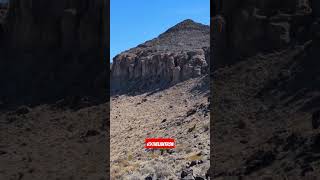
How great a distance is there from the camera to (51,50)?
15.7m

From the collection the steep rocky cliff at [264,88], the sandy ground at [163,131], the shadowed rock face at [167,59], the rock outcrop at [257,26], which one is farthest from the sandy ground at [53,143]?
the shadowed rock face at [167,59]

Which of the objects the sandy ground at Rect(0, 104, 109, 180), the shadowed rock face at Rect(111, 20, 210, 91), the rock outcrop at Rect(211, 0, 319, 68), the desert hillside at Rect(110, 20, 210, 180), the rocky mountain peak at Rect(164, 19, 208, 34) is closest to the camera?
the rock outcrop at Rect(211, 0, 319, 68)

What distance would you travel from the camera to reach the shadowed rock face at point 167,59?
211 feet

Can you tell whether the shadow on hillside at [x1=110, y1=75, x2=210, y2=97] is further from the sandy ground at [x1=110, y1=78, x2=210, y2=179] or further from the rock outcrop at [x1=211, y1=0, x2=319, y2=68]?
the rock outcrop at [x1=211, y1=0, x2=319, y2=68]

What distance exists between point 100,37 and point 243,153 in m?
4.97

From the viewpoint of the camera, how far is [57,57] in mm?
15688

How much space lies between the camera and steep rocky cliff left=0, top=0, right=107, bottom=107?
1544 centimetres

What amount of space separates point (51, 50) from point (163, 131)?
24.4m

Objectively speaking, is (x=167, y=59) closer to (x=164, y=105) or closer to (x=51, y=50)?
(x=164, y=105)

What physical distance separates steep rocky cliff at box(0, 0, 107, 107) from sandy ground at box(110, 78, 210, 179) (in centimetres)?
547

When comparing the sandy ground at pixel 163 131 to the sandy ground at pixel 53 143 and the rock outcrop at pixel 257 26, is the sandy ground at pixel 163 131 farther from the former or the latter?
the rock outcrop at pixel 257 26

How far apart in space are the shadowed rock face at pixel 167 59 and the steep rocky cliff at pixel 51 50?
148 feet

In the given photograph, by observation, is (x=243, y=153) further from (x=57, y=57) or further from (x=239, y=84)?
(x=57, y=57)

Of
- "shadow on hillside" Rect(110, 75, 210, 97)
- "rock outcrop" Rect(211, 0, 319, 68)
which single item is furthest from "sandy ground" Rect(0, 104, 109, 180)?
"shadow on hillside" Rect(110, 75, 210, 97)
